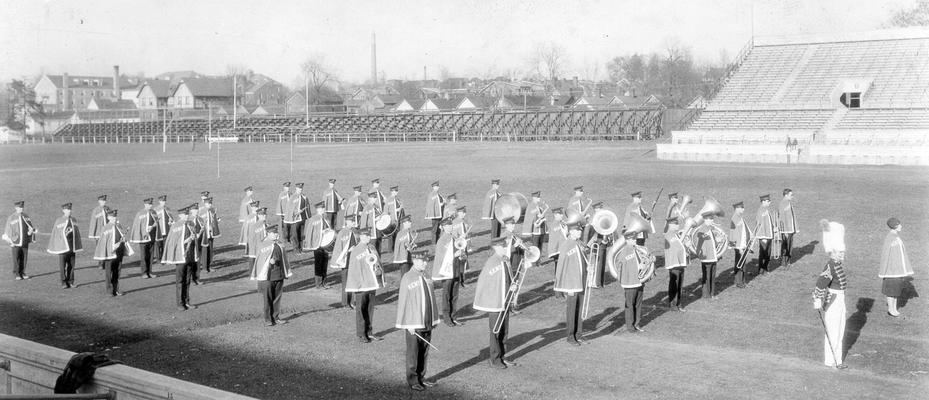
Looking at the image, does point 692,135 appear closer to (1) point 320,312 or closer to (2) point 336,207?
(2) point 336,207

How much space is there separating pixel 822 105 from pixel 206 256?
110ft

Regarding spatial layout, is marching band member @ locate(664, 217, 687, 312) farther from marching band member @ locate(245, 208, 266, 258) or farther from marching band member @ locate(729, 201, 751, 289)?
marching band member @ locate(245, 208, 266, 258)

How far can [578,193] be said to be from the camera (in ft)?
63.0

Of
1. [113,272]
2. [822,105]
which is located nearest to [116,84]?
[822,105]

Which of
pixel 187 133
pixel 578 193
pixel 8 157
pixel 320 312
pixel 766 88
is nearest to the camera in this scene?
pixel 320 312

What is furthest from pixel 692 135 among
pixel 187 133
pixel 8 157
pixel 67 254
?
pixel 187 133

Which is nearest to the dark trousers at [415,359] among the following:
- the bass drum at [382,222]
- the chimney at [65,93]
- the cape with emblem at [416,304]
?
the cape with emblem at [416,304]

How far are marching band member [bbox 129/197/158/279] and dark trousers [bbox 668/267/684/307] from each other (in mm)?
10787

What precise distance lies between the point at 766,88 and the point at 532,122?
23.0m

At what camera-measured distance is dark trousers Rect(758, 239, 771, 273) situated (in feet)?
55.4

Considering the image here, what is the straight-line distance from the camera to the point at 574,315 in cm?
1223

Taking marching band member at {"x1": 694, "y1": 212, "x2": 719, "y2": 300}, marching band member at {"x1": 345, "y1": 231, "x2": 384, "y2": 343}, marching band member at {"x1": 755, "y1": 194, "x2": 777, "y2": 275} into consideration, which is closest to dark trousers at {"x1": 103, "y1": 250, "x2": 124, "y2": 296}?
marching band member at {"x1": 345, "y1": 231, "x2": 384, "y2": 343}

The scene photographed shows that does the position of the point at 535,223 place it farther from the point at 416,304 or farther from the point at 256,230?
the point at 416,304

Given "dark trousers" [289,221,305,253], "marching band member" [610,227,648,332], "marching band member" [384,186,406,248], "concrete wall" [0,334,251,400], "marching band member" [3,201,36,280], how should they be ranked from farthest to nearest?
"dark trousers" [289,221,305,253], "marching band member" [384,186,406,248], "marching band member" [3,201,36,280], "marching band member" [610,227,648,332], "concrete wall" [0,334,251,400]
